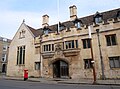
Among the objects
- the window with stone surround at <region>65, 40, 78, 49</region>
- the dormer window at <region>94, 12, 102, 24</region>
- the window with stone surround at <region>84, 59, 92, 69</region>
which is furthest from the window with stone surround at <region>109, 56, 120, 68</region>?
the dormer window at <region>94, 12, 102, 24</region>

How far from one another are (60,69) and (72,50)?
3.75m

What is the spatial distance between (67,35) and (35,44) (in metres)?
6.99

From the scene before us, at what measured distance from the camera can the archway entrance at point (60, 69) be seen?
860 inches

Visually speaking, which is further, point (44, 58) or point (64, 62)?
point (44, 58)

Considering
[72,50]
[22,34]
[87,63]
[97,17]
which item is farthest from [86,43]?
[22,34]

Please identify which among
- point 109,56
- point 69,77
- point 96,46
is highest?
point 96,46

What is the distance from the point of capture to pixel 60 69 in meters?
22.3

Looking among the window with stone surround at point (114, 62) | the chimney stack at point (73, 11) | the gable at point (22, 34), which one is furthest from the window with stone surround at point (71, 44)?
the chimney stack at point (73, 11)

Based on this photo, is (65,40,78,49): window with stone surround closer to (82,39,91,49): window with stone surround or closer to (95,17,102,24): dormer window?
(82,39,91,49): window with stone surround

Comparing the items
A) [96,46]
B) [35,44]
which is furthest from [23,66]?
[96,46]

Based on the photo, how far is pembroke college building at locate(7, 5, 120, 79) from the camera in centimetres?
1894

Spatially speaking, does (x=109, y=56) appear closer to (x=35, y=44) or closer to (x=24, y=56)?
(x=35, y=44)

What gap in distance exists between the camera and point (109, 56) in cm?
1880

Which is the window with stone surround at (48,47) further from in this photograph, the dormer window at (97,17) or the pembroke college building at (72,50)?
the dormer window at (97,17)
